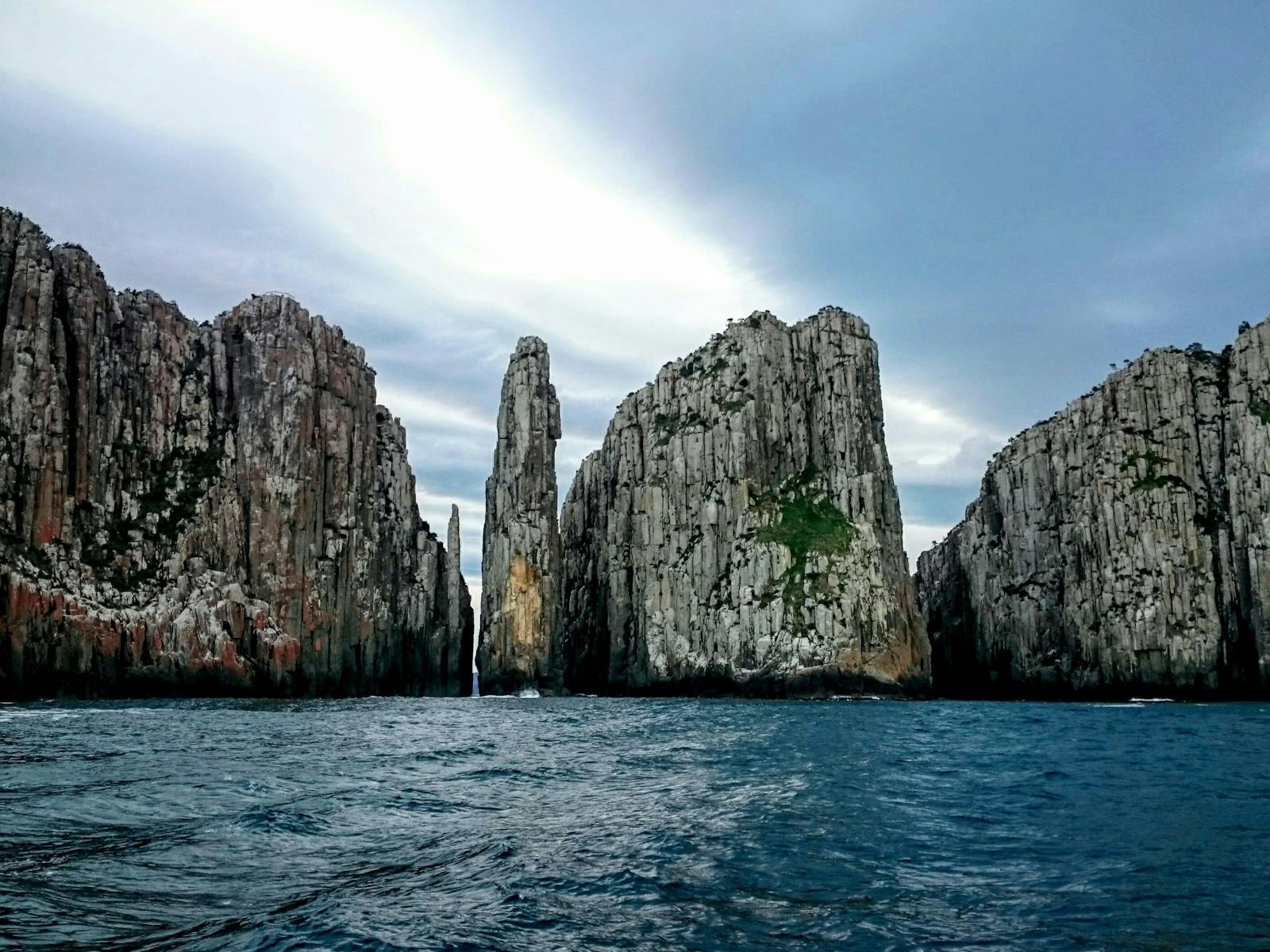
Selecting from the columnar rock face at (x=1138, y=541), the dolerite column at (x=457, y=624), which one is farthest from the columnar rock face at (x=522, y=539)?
the columnar rock face at (x=1138, y=541)

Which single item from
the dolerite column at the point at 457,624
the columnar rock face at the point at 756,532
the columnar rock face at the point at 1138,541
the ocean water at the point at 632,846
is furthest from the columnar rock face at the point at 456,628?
the ocean water at the point at 632,846

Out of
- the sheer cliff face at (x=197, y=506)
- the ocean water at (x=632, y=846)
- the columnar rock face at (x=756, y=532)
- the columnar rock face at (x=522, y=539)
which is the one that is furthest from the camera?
the columnar rock face at (x=522, y=539)

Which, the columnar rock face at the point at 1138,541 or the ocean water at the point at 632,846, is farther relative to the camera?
the columnar rock face at the point at 1138,541

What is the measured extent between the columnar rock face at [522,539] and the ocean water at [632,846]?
318 ft

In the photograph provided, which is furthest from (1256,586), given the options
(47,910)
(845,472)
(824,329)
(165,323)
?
(165,323)

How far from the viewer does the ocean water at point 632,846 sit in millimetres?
13406

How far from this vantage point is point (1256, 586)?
103 m

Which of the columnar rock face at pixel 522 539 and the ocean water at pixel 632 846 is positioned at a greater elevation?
the columnar rock face at pixel 522 539

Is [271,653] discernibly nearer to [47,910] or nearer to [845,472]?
[845,472]

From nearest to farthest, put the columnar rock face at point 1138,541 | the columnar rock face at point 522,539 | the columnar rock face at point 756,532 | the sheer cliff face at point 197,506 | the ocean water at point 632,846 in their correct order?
the ocean water at point 632,846, the sheer cliff face at point 197,506, the columnar rock face at point 1138,541, the columnar rock face at point 756,532, the columnar rock face at point 522,539

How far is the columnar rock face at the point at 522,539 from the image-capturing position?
454ft

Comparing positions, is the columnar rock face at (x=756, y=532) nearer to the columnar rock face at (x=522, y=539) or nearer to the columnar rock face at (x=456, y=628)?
the columnar rock face at (x=522, y=539)

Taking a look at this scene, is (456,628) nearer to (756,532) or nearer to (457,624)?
(457,624)

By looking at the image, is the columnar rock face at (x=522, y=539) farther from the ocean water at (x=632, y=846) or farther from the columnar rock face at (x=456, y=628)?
the ocean water at (x=632, y=846)
